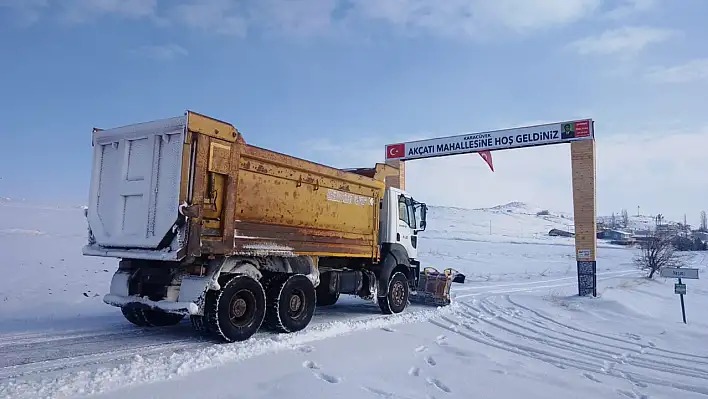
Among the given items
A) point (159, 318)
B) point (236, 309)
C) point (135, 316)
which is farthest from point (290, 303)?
point (135, 316)

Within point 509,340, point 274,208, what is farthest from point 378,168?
point 509,340

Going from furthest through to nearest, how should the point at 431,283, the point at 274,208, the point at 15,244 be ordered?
the point at 15,244, the point at 431,283, the point at 274,208

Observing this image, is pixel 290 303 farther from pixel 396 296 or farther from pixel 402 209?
pixel 402 209

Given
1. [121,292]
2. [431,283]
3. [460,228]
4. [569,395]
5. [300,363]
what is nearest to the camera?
[569,395]

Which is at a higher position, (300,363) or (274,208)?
(274,208)

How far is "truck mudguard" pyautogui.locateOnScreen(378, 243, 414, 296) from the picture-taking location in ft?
37.1

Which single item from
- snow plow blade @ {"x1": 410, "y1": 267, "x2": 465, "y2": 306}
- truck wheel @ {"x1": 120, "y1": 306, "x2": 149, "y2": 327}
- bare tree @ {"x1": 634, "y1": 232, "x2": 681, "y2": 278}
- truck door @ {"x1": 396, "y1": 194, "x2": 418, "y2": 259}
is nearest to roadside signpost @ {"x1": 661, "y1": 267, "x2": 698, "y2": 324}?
snow plow blade @ {"x1": 410, "y1": 267, "x2": 465, "y2": 306}

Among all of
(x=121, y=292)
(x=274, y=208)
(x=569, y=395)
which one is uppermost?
(x=274, y=208)

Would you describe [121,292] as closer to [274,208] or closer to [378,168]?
[274,208]

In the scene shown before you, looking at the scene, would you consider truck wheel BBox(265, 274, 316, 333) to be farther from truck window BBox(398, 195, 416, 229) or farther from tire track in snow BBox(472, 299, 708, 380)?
truck window BBox(398, 195, 416, 229)

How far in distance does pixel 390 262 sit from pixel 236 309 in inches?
189

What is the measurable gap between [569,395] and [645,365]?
7.81 ft

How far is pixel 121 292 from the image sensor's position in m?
7.81

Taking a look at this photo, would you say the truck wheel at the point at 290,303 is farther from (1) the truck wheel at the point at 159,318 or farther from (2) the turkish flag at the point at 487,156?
(2) the turkish flag at the point at 487,156
